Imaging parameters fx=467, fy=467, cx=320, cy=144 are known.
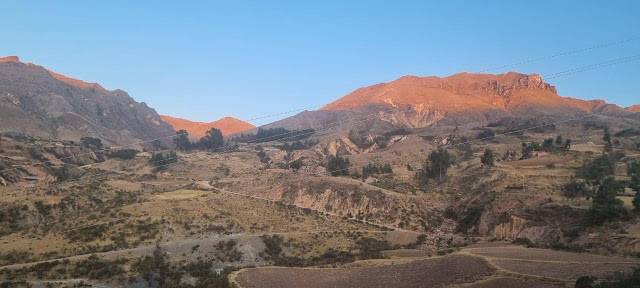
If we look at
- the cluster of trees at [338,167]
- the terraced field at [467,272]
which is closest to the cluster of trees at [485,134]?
the cluster of trees at [338,167]

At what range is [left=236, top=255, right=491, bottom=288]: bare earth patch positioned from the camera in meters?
26.7

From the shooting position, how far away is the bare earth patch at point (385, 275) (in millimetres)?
26705

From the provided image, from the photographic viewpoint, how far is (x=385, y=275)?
29156 mm

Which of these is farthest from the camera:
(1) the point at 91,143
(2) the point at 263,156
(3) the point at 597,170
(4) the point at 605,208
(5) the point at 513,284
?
(1) the point at 91,143

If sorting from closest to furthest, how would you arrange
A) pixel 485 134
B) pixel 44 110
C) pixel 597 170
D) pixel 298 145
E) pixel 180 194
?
pixel 597 170 → pixel 180 194 → pixel 485 134 → pixel 298 145 → pixel 44 110

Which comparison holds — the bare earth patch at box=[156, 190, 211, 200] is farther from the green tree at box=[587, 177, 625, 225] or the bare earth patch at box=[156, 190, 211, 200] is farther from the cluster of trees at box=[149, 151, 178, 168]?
the green tree at box=[587, 177, 625, 225]

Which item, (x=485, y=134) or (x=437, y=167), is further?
(x=485, y=134)

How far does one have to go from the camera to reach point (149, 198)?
214 ft

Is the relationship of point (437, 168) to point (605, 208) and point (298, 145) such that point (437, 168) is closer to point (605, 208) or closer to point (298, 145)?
point (605, 208)

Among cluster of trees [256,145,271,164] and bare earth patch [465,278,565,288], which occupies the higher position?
cluster of trees [256,145,271,164]

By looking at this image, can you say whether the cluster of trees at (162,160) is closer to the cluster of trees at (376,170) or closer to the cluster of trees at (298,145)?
the cluster of trees at (298,145)

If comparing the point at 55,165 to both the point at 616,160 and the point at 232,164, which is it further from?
the point at 616,160

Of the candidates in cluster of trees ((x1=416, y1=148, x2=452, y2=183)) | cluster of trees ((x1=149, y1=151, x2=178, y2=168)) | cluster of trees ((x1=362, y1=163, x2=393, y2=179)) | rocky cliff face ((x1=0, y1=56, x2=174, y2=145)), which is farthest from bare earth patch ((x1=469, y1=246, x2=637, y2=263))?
rocky cliff face ((x1=0, y1=56, x2=174, y2=145))

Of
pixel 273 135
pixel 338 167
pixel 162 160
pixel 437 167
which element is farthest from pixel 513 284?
pixel 273 135
